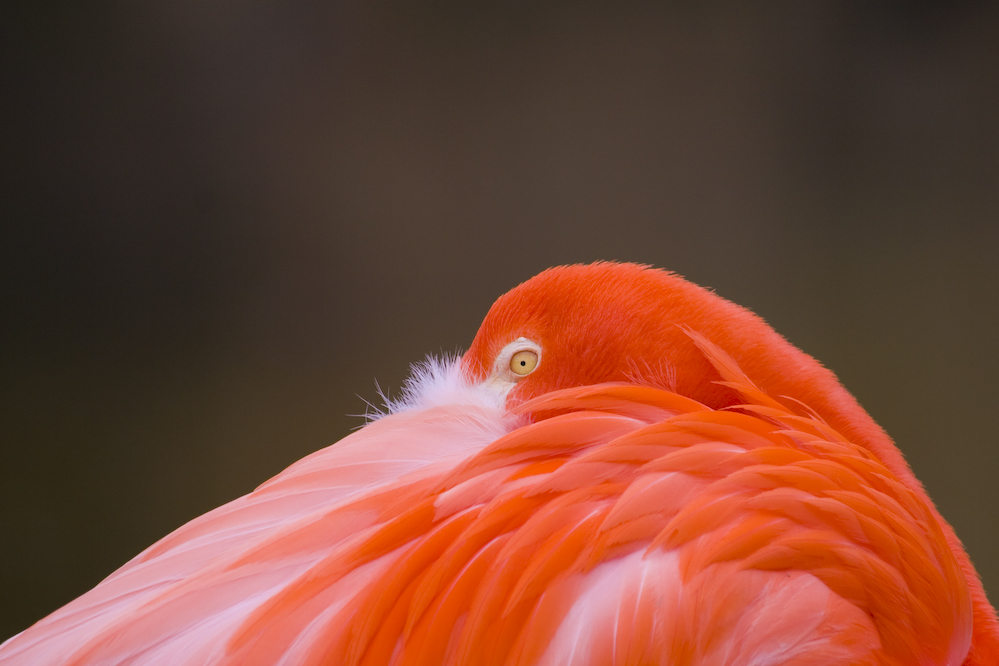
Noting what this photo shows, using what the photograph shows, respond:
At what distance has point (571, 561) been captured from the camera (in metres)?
0.39

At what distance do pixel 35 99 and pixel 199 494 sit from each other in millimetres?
875

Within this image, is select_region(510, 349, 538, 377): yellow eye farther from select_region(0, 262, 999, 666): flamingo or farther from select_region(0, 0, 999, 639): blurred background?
select_region(0, 0, 999, 639): blurred background

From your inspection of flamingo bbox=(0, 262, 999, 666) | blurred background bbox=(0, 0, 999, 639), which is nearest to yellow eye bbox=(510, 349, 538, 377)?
flamingo bbox=(0, 262, 999, 666)

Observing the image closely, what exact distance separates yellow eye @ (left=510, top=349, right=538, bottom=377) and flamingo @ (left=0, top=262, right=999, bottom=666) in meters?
0.11

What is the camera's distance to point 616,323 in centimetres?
62

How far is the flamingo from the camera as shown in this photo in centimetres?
37

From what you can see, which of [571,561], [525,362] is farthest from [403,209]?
[571,561]

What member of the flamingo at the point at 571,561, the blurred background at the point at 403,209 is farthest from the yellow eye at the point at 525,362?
the blurred background at the point at 403,209

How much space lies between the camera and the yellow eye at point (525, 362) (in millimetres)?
662

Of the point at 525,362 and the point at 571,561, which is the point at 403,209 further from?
the point at 571,561

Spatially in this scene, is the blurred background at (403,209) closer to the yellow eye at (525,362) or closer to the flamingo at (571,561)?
the yellow eye at (525,362)

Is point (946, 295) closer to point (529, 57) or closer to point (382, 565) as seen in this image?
point (529, 57)

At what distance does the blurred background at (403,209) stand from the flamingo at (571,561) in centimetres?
85

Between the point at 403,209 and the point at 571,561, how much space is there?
1.07 meters
